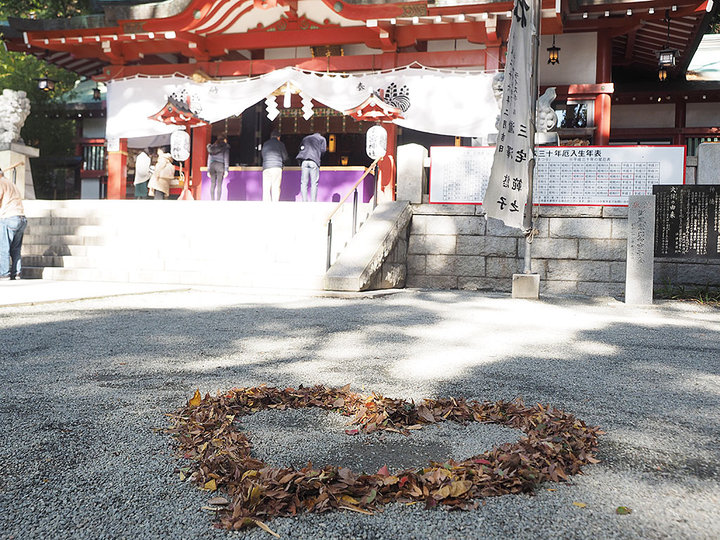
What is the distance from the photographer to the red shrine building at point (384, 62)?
1210 centimetres

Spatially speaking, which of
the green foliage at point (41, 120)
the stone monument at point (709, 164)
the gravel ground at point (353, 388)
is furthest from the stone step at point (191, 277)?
the green foliage at point (41, 120)

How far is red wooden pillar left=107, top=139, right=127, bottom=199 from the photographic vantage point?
14.8 meters

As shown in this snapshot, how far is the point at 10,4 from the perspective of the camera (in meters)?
22.1

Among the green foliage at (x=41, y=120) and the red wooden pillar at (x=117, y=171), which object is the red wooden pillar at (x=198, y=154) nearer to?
the red wooden pillar at (x=117, y=171)

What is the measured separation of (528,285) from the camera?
310 inches

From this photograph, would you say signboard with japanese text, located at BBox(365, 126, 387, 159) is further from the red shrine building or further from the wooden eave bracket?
the wooden eave bracket

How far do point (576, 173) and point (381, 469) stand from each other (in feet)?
26.7

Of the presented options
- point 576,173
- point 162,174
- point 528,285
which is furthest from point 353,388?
point 162,174

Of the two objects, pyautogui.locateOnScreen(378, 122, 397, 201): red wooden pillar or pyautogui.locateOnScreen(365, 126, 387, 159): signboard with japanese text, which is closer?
pyautogui.locateOnScreen(365, 126, 387, 159): signboard with japanese text

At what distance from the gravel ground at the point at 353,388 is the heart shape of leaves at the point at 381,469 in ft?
0.18

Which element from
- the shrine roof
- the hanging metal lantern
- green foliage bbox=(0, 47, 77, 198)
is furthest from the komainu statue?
the hanging metal lantern

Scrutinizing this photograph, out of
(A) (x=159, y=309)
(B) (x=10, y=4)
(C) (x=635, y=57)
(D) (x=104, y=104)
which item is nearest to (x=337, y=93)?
(C) (x=635, y=57)

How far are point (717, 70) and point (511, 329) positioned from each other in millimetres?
13525

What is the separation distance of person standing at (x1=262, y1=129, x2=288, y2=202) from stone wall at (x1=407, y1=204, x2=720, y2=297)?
14.2ft
